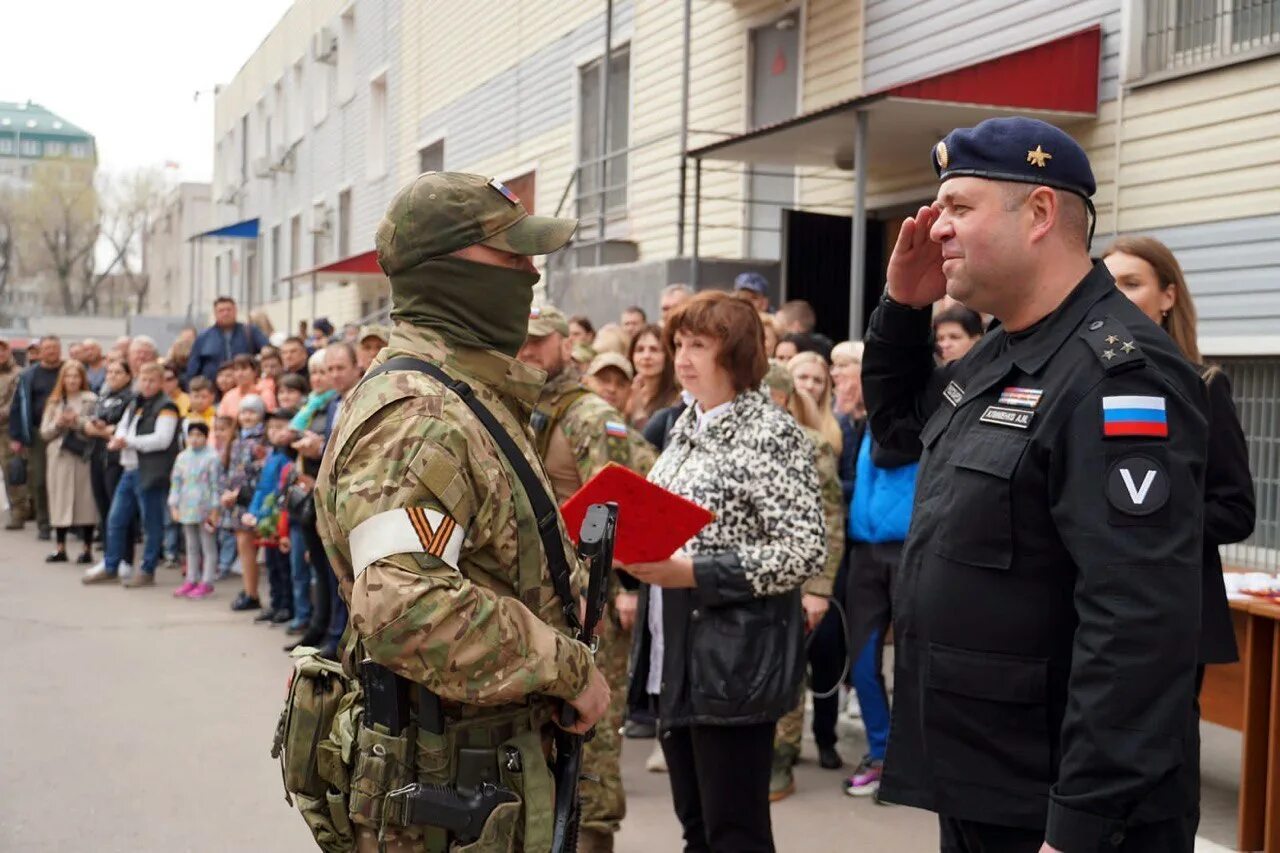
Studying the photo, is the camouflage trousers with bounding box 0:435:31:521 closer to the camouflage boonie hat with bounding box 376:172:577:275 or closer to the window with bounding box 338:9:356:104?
the window with bounding box 338:9:356:104

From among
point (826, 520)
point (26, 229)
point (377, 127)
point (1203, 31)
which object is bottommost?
point (826, 520)

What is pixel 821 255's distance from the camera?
12.2 m

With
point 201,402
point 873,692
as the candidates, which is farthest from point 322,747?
point 201,402

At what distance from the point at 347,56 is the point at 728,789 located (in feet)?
90.2

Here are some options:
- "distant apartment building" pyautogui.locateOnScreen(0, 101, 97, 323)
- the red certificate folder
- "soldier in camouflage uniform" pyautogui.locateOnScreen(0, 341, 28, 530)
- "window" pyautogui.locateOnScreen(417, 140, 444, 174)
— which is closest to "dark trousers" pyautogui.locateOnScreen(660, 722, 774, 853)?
the red certificate folder

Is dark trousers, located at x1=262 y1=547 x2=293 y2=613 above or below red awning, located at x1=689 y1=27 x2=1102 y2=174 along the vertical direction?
below

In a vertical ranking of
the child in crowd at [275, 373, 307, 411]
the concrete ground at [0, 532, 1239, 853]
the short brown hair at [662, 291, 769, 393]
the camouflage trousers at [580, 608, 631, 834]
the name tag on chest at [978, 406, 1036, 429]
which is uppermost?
the short brown hair at [662, 291, 769, 393]

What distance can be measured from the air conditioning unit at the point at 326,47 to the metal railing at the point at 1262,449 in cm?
2514

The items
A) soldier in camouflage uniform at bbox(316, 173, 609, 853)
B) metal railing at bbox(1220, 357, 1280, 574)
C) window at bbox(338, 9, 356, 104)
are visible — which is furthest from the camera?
window at bbox(338, 9, 356, 104)

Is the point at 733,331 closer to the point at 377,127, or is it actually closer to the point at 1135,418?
the point at 1135,418

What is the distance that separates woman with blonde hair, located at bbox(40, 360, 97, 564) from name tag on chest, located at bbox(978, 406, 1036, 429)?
12.4 meters

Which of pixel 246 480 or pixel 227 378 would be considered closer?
pixel 246 480

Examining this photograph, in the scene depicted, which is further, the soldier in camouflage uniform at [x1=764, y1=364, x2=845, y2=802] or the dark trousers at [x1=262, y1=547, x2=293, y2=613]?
the dark trousers at [x1=262, y1=547, x2=293, y2=613]

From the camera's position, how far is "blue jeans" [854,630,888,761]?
19.4ft
